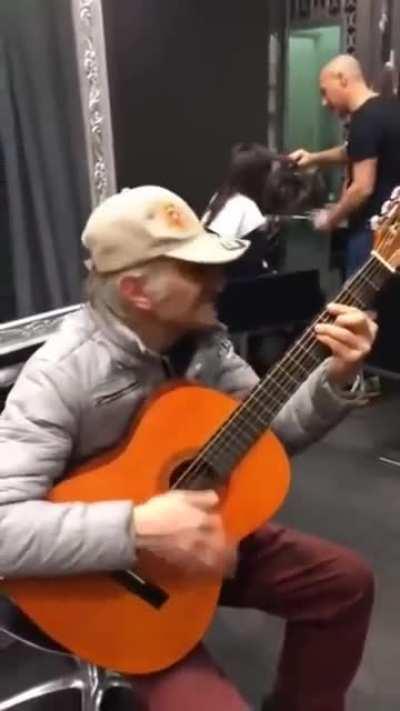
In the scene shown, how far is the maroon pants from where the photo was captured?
147 centimetres

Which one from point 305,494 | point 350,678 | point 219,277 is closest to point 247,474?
point 219,277

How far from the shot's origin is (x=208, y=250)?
1.32 meters

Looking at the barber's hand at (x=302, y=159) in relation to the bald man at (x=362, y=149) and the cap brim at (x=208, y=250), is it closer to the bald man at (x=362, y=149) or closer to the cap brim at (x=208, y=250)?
the bald man at (x=362, y=149)

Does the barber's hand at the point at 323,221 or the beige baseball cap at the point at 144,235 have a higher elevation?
the beige baseball cap at the point at 144,235

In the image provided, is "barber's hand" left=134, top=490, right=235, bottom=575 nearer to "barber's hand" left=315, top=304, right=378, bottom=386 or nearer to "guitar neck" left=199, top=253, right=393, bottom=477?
"guitar neck" left=199, top=253, right=393, bottom=477

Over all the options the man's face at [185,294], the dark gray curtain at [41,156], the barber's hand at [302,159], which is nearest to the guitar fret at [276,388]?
the man's face at [185,294]

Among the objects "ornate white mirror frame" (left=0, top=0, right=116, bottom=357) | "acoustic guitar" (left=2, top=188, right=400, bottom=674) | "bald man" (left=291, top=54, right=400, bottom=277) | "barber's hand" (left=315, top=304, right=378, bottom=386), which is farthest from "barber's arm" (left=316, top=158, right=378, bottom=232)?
"barber's hand" (left=315, top=304, right=378, bottom=386)

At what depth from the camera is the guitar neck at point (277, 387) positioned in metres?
1.36

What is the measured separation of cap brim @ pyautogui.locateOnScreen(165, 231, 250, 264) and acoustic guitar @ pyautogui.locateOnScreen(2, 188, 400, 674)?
0.17m

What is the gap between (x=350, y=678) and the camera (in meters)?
1.52

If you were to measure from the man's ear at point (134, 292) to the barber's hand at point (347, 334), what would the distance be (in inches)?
10.2

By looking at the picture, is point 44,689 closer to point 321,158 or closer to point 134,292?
point 134,292

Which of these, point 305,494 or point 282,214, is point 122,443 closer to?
point 305,494

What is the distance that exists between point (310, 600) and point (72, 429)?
50 cm
